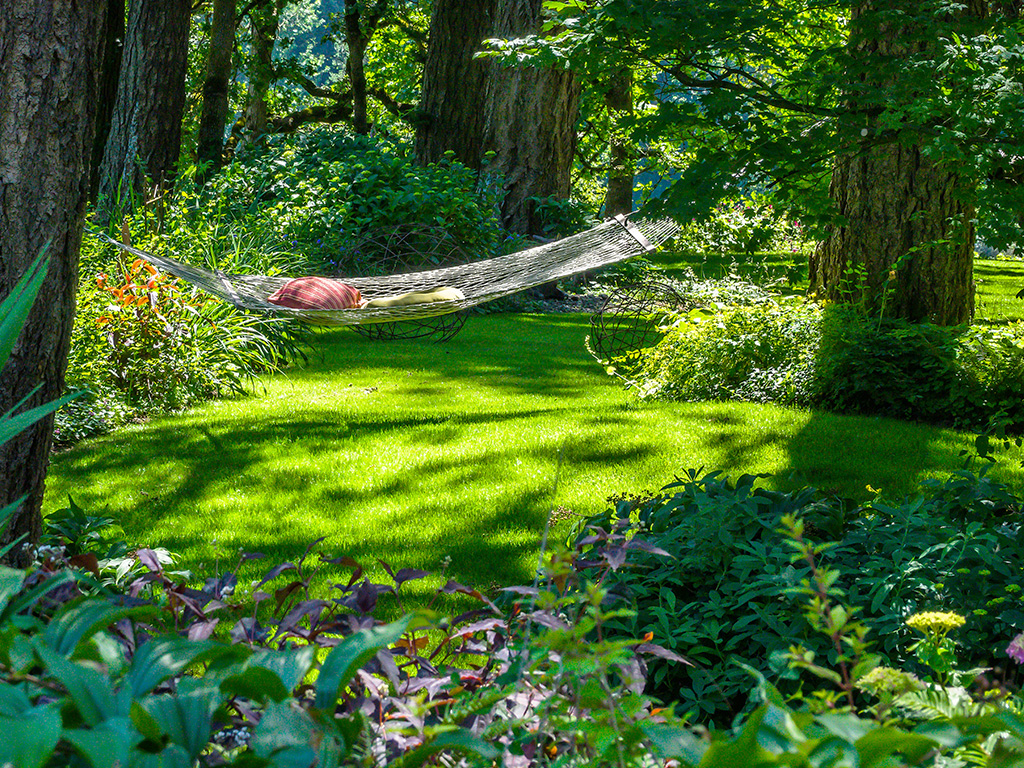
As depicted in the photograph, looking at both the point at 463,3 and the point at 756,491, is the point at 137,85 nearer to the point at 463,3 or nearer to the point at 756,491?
the point at 463,3

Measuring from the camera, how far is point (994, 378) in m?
4.67

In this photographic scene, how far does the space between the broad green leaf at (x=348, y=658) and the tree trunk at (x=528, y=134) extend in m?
11.1

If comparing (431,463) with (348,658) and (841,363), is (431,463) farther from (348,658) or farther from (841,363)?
(348,658)

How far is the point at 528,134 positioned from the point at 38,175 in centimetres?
999

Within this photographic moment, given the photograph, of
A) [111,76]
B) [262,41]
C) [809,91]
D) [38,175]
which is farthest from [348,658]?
[262,41]

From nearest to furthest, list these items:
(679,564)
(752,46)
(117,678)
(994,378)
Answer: (117,678) → (679,564) → (752,46) → (994,378)

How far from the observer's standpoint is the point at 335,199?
9.60m

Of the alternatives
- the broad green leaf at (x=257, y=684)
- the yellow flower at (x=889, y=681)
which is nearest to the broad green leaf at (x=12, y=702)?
the broad green leaf at (x=257, y=684)

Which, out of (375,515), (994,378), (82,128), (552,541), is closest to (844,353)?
(994,378)

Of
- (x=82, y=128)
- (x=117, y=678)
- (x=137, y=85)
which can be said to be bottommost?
(x=117, y=678)

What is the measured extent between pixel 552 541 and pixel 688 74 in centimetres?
172

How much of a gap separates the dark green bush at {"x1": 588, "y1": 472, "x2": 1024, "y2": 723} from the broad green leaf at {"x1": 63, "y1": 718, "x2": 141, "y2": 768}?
3.83ft

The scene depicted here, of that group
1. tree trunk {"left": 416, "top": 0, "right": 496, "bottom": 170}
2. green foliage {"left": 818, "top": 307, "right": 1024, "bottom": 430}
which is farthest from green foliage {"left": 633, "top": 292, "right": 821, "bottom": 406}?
tree trunk {"left": 416, "top": 0, "right": 496, "bottom": 170}

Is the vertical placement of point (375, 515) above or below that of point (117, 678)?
below
